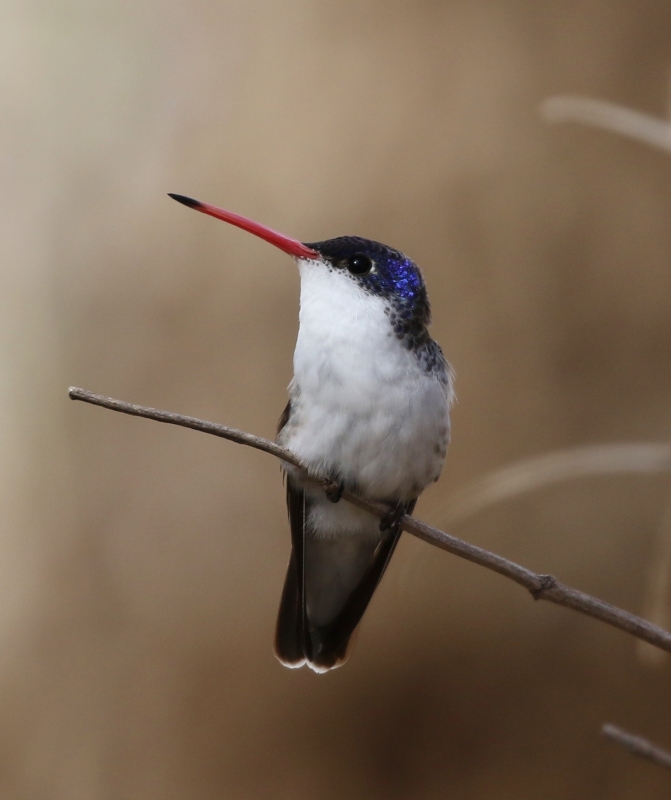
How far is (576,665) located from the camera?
197 cm

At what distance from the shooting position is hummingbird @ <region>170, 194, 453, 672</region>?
1.23 m

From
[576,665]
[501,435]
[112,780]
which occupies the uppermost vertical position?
[501,435]

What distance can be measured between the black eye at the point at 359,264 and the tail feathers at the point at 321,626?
0.42 metres

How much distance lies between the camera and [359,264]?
4.17ft

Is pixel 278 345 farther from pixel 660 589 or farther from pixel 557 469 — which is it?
pixel 660 589

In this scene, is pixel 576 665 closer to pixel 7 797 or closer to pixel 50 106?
pixel 7 797

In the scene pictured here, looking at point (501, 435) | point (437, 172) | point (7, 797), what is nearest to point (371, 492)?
point (501, 435)

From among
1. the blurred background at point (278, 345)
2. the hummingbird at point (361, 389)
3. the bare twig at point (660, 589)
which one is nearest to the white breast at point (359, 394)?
the hummingbird at point (361, 389)

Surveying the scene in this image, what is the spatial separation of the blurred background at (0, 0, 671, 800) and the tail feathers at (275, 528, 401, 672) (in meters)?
0.48

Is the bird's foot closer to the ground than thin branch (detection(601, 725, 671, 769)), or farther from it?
farther from it

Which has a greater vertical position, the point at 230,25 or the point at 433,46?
the point at 433,46

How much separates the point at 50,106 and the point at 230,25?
0.52m

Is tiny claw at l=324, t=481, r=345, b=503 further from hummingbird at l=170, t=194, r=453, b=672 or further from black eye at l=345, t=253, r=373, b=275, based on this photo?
black eye at l=345, t=253, r=373, b=275

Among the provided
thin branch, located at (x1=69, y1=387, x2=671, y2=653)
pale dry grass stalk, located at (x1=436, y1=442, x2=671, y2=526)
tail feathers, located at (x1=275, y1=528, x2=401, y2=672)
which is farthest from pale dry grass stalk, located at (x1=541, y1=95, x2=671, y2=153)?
thin branch, located at (x1=69, y1=387, x2=671, y2=653)
